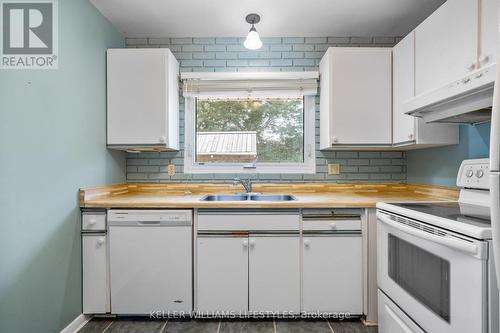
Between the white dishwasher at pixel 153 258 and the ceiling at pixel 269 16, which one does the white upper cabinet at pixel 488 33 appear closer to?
the ceiling at pixel 269 16

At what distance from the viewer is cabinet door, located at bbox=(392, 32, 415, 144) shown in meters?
1.93

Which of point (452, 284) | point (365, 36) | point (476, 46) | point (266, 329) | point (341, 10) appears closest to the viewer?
point (452, 284)

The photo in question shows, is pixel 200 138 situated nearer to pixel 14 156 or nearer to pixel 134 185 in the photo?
pixel 134 185

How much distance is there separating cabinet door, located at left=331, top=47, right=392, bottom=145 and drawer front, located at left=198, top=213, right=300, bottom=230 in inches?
31.1

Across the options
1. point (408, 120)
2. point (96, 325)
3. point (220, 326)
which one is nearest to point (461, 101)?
point (408, 120)

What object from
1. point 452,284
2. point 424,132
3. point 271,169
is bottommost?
point 452,284

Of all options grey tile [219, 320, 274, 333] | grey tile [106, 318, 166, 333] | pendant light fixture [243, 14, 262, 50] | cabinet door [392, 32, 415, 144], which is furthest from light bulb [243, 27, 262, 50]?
grey tile [106, 318, 166, 333]

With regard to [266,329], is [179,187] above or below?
above

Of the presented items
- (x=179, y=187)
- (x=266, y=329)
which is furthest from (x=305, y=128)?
(x=266, y=329)

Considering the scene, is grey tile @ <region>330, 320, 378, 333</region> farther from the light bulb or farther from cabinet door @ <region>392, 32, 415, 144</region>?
the light bulb

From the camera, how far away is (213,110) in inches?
104

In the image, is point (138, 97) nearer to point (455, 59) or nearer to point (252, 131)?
point (252, 131)

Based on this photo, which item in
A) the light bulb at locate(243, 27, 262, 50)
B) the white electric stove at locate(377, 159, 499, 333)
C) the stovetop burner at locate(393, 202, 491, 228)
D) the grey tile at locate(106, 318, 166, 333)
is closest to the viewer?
the white electric stove at locate(377, 159, 499, 333)

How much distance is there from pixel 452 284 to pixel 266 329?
4.00ft
